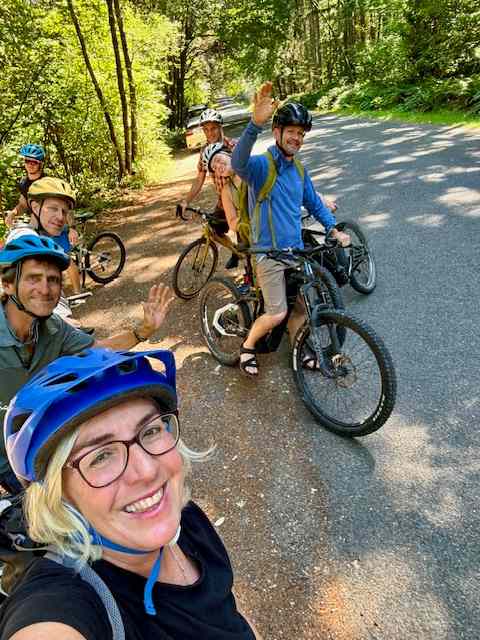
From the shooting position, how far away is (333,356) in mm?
3609

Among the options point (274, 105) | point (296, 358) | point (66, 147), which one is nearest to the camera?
point (274, 105)

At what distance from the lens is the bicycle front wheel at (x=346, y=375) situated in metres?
3.19

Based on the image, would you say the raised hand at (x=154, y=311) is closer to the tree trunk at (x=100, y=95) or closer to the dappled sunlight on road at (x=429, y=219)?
the dappled sunlight on road at (x=429, y=219)

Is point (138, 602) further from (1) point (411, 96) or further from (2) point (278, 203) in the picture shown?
(1) point (411, 96)

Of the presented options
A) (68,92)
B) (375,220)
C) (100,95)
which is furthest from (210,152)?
(100,95)

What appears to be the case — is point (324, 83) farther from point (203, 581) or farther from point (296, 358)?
point (203, 581)

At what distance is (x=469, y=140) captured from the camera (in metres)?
10.6

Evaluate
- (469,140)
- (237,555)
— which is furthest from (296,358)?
(469,140)

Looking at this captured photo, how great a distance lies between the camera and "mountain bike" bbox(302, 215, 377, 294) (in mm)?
4836

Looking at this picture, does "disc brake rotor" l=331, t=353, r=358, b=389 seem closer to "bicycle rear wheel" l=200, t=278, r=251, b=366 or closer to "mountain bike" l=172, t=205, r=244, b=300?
"bicycle rear wheel" l=200, t=278, r=251, b=366

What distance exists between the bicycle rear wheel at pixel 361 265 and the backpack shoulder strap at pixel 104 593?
4615mm

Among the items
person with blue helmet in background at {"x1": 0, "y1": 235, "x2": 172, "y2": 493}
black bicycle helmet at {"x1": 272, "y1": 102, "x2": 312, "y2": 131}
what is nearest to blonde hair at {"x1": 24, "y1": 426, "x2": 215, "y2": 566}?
person with blue helmet in background at {"x1": 0, "y1": 235, "x2": 172, "y2": 493}

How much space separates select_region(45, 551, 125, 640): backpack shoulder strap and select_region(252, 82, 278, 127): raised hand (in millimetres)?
2870

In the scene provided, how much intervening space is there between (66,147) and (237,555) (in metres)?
13.6
